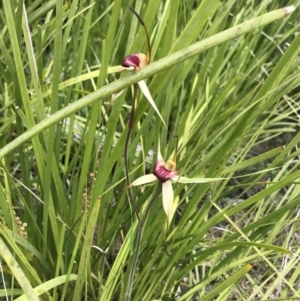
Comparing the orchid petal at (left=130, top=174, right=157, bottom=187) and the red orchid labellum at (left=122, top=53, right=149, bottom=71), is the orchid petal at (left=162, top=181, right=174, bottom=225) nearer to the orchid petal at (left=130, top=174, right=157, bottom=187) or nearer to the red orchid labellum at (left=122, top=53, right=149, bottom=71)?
the orchid petal at (left=130, top=174, right=157, bottom=187)

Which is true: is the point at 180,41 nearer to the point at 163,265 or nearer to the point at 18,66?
the point at 18,66

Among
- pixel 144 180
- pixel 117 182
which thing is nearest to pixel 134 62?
pixel 144 180

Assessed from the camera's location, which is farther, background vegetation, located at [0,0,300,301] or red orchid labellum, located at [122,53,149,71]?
background vegetation, located at [0,0,300,301]

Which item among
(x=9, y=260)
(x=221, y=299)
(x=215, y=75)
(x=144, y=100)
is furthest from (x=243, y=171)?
(x=9, y=260)

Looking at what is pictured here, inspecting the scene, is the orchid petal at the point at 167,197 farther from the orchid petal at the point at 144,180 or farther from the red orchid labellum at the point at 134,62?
the red orchid labellum at the point at 134,62

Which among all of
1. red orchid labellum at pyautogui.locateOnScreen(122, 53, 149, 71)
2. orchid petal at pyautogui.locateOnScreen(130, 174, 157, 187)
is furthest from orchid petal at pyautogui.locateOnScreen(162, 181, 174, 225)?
red orchid labellum at pyautogui.locateOnScreen(122, 53, 149, 71)

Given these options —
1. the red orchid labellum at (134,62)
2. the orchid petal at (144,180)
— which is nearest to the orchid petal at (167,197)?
the orchid petal at (144,180)

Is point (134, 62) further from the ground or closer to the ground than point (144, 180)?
further from the ground

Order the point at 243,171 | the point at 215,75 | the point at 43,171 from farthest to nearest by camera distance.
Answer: the point at 243,171 → the point at 215,75 → the point at 43,171

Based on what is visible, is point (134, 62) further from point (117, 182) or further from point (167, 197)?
point (117, 182)

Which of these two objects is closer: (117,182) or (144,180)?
(144,180)

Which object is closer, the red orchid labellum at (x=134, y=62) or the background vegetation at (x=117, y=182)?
the red orchid labellum at (x=134, y=62)
